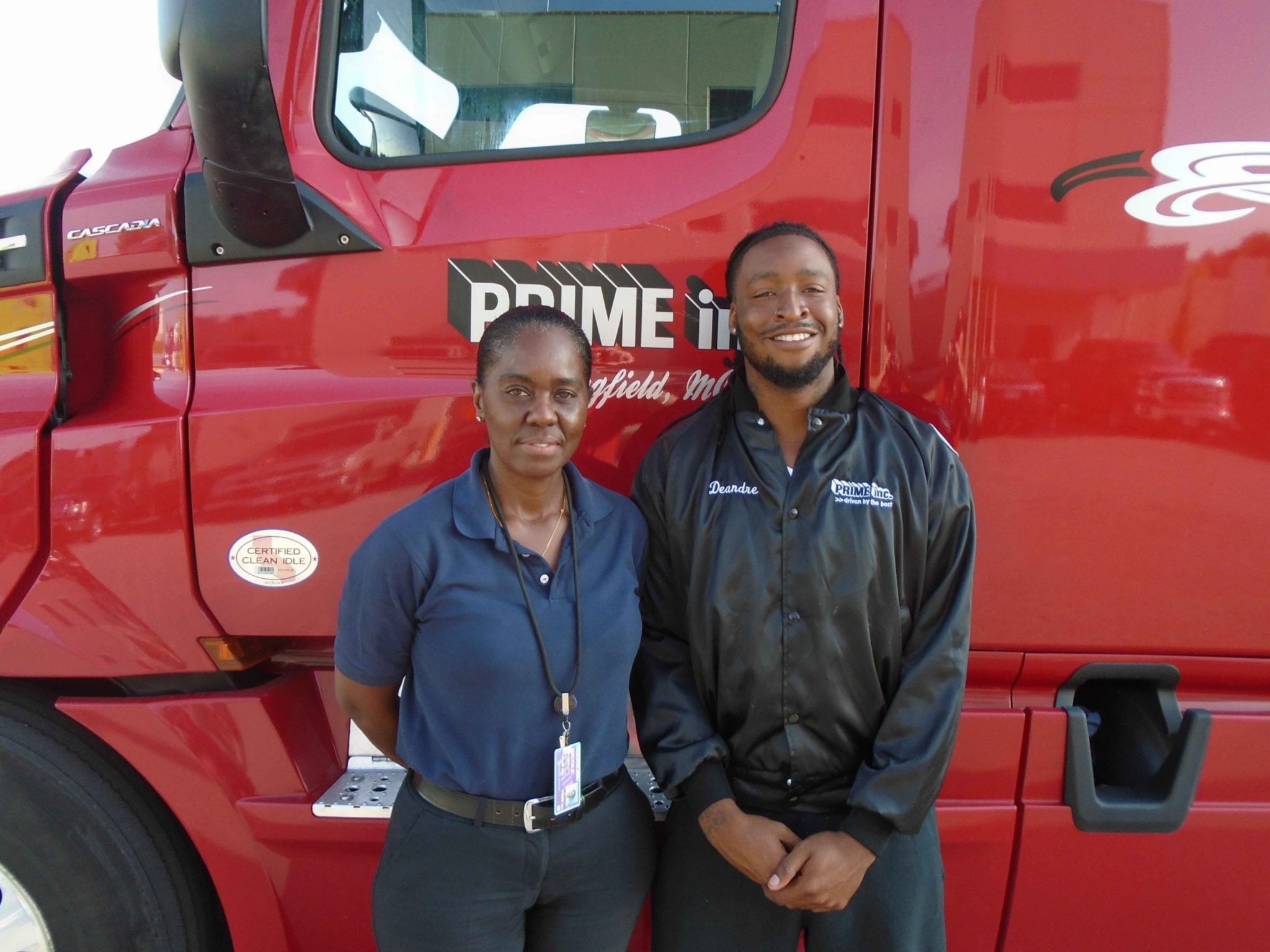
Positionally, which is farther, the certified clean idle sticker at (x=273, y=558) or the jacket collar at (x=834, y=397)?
the certified clean idle sticker at (x=273, y=558)

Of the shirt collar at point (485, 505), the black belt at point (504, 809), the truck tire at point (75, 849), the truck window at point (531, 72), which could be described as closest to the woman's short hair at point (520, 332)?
the shirt collar at point (485, 505)

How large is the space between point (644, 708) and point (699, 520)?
354 mm

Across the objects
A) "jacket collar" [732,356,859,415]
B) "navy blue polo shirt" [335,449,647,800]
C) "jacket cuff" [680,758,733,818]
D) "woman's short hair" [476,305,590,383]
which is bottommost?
"jacket cuff" [680,758,733,818]

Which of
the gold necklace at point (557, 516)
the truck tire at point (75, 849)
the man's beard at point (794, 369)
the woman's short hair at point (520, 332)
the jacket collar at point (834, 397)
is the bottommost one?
the truck tire at point (75, 849)

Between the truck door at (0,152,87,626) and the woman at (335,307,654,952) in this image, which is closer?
the woman at (335,307,654,952)

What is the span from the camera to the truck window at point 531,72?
70.7 inches

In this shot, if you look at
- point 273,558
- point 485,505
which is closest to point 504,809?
point 485,505

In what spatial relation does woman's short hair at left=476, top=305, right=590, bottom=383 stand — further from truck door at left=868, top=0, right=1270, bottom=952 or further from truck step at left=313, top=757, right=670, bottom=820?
truck step at left=313, top=757, right=670, bottom=820

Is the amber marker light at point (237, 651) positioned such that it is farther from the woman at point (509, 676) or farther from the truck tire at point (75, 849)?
the woman at point (509, 676)

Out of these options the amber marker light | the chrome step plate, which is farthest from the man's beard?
the amber marker light

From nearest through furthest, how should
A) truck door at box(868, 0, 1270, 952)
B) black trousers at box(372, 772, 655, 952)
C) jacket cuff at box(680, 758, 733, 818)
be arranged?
black trousers at box(372, 772, 655, 952)
jacket cuff at box(680, 758, 733, 818)
truck door at box(868, 0, 1270, 952)

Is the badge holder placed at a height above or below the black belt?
above

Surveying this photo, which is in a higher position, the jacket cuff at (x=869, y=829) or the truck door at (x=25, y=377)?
the truck door at (x=25, y=377)

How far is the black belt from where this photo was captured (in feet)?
4.48
